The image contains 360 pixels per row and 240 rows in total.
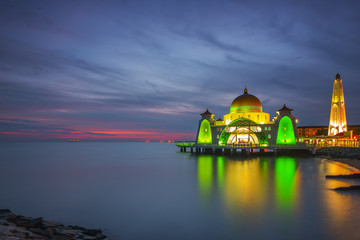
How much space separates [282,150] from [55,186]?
38.4m

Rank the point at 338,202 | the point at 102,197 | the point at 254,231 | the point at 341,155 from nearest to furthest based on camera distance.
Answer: the point at 254,231 → the point at 338,202 → the point at 102,197 → the point at 341,155

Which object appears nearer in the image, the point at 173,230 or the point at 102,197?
the point at 173,230

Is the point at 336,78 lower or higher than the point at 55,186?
higher

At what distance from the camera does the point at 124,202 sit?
1434 centimetres

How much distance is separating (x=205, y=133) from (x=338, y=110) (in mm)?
31432

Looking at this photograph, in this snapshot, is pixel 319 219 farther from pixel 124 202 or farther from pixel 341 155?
pixel 341 155

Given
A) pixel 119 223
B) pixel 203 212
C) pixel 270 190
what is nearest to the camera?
pixel 119 223

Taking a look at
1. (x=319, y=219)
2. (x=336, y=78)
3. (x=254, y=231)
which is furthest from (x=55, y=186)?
(x=336, y=78)

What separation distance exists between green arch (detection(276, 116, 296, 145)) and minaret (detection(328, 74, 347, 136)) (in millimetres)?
18456

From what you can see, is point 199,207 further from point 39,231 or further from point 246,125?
point 246,125

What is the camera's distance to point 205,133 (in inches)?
2244

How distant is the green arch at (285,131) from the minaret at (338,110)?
60.6ft

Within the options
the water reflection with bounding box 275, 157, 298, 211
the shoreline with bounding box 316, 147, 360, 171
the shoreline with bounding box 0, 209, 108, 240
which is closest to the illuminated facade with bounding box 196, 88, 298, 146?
the shoreline with bounding box 316, 147, 360, 171

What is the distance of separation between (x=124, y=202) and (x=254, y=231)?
7699mm
